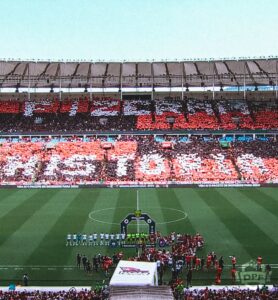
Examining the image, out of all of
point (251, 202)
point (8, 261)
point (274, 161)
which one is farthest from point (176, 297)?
point (274, 161)

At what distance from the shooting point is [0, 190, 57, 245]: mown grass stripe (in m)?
32.0

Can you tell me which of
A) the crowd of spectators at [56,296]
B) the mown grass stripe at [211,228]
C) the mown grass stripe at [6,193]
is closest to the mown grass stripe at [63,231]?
the crowd of spectators at [56,296]

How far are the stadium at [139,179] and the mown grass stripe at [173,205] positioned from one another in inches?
6.9

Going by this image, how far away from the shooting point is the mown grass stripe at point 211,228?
27297 millimetres

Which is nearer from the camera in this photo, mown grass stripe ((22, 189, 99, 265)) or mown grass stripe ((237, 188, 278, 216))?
mown grass stripe ((22, 189, 99, 265))

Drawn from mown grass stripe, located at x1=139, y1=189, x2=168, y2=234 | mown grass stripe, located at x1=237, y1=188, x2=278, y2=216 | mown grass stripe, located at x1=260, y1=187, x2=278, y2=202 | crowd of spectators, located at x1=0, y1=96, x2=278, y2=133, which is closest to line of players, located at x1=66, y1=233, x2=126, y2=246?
mown grass stripe, located at x1=139, y1=189, x2=168, y2=234

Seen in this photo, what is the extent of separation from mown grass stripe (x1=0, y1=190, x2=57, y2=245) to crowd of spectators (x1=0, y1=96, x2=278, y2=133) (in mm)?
23852

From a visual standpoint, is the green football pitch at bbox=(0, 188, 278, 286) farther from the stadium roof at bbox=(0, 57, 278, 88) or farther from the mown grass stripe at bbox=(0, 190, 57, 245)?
the stadium roof at bbox=(0, 57, 278, 88)

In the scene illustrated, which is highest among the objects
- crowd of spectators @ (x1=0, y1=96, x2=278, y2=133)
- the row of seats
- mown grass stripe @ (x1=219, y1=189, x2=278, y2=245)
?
crowd of spectators @ (x1=0, y1=96, x2=278, y2=133)

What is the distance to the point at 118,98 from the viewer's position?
80500 millimetres

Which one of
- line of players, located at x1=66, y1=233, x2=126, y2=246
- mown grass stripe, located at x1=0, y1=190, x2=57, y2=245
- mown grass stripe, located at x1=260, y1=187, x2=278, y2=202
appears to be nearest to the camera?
line of players, located at x1=66, y1=233, x2=126, y2=246

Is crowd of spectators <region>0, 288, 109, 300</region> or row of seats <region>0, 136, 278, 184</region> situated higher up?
row of seats <region>0, 136, 278, 184</region>

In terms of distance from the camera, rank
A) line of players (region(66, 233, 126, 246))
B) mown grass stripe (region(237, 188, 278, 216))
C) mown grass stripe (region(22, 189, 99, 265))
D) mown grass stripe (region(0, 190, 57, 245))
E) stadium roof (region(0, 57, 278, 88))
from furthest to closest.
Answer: stadium roof (region(0, 57, 278, 88)) < mown grass stripe (region(237, 188, 278, 216)) < mown grass stripe (region(0, 190, 57, 245)) < line of players (region(66, 233, 126, 246)) < mown grass stripe (region(22, 189, 99, 265))

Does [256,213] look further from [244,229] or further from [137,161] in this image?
[137,161]
